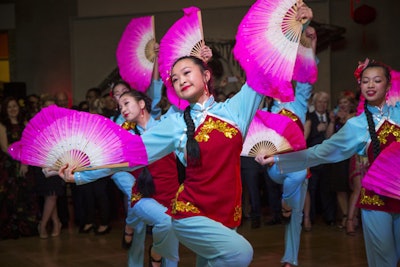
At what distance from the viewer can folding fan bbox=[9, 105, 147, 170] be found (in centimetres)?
283

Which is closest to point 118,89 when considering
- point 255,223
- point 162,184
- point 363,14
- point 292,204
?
point 162,184

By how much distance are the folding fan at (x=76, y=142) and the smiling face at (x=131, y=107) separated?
3.83 feet

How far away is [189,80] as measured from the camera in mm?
2812

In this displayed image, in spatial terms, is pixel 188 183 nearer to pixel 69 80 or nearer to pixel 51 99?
pixel 51 99

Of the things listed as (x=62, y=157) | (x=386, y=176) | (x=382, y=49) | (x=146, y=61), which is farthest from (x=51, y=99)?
(x=382, y=49)

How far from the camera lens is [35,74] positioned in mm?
10750

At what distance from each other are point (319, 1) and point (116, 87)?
206 inches

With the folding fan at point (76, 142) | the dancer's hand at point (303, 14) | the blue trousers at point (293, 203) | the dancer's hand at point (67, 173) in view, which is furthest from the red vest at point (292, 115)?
the dancer's hand at point (67, 173)

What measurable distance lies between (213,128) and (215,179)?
23 cm

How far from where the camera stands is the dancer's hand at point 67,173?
2805 mm

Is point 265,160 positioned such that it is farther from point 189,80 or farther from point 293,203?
point 293,203

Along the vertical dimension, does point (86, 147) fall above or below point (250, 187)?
above

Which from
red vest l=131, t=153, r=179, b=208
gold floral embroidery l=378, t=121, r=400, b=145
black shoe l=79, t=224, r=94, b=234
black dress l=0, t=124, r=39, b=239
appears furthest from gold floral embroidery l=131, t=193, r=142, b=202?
black shoe l=79, t=224, r=94, b=234

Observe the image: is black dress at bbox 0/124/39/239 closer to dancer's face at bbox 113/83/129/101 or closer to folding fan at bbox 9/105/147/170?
dancer's face at bbox 113/83/129/101
